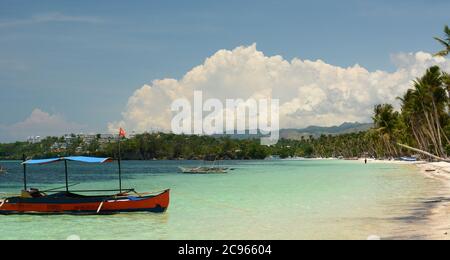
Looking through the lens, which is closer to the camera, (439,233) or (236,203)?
(439,233)

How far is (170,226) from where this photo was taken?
20078 mm

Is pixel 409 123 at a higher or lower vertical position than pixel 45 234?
higher

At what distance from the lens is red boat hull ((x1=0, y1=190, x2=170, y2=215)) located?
75.8ft

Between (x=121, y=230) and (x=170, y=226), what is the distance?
79.4 inches

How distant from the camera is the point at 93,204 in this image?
2309cm

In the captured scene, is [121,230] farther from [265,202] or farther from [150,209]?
[265,202]

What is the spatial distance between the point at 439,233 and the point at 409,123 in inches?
3136

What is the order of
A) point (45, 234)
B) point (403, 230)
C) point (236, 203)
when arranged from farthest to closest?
point (236, 203) → point (45, 234) → point (403, 230)

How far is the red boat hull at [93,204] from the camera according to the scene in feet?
75.8
